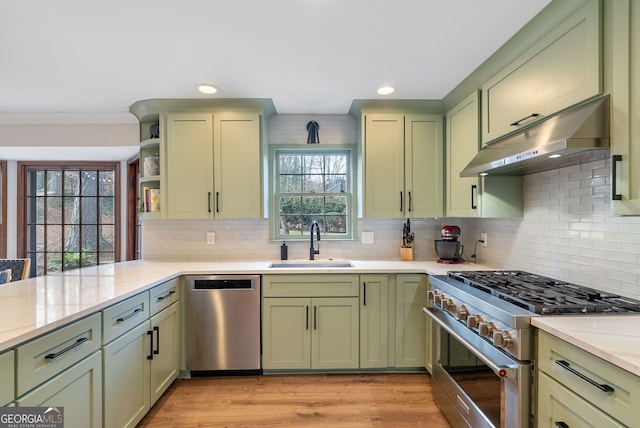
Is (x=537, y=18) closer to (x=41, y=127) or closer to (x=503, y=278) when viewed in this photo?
(x=503, y=278)

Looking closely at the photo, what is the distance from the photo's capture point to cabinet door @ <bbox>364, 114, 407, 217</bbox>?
2801 millimetres

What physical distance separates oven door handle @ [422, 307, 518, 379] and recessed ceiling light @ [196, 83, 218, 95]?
7.80 ft

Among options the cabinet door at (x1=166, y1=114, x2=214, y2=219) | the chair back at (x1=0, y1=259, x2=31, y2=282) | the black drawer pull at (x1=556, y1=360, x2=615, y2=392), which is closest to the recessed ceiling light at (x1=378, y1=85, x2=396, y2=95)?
the cabinet door at (x1=166, y1=114, x2=214, y2=219)

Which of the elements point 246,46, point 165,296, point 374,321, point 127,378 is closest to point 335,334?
point 374,321

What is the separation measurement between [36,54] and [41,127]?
4.83 ft

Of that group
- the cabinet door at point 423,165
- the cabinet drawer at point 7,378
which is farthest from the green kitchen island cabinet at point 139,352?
the cabinet door at point 423,165

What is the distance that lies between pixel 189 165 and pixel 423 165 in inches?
82.4

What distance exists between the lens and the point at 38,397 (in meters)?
1.16

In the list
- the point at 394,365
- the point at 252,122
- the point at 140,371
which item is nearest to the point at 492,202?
the point at 394,365

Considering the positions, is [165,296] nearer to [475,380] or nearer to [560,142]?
[475,380]

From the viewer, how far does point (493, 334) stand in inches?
55.7

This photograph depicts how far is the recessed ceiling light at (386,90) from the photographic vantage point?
2488 mm

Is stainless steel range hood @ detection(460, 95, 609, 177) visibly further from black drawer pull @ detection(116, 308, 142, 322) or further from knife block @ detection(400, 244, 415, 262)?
black drawer pull @ detection(116, 308, 142, 322)

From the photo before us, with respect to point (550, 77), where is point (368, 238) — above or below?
below
